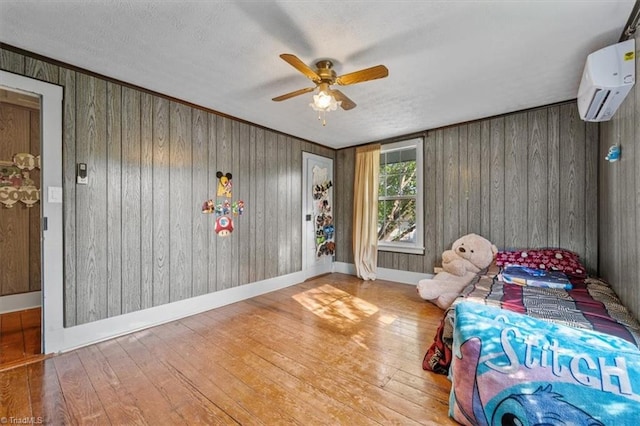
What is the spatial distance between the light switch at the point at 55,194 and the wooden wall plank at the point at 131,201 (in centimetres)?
43

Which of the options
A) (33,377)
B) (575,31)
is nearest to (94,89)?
(33,377)

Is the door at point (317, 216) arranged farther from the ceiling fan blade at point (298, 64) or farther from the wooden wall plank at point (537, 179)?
the wooden wall plank at point (537, 179)

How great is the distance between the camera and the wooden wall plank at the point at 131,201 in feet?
8.22

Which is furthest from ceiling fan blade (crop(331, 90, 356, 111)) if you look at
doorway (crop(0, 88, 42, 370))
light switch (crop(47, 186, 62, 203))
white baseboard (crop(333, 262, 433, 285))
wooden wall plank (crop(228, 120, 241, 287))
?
doorway (crop(0, 88, 42, 370))

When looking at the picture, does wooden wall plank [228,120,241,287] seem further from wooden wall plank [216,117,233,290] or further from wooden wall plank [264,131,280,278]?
wooden wall plank [264,131,280,278]

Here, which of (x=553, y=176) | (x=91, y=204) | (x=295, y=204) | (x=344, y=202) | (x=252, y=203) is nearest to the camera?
(x=91, y=204)

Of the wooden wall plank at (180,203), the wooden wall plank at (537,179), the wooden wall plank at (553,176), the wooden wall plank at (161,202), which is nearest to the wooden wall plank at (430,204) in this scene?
the wooden wall plank at (537,179)

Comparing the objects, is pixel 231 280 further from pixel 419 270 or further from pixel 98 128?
pixel 419 270

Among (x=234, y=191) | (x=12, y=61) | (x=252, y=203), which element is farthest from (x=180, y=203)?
(x=12, y=61)

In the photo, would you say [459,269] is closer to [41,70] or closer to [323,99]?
[323,99]

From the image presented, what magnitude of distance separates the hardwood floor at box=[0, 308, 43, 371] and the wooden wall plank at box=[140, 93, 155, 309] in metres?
0.80

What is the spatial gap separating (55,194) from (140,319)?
135 centimetres

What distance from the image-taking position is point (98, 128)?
2.36 m

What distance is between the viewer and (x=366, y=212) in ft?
14.9
